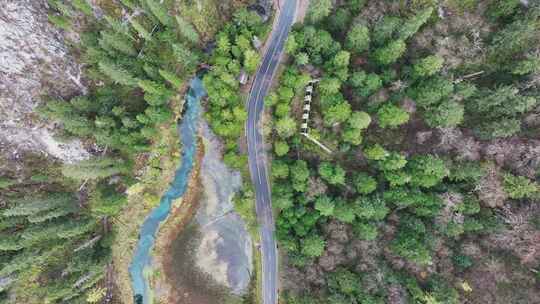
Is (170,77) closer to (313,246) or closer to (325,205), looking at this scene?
(325,205)

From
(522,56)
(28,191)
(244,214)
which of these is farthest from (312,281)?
(28,191)

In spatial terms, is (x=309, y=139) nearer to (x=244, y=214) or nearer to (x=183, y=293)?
(x=244, y=214)

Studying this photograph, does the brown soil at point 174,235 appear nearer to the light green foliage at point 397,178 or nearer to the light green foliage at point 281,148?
the light green foliage at point 281,148

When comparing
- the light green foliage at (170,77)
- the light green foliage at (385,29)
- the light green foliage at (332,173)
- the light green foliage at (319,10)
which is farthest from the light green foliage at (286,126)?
the light green foliage at (385,29)

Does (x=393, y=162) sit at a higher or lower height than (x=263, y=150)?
lower

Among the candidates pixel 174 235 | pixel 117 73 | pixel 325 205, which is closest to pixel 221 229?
Answer: pixel 174 235

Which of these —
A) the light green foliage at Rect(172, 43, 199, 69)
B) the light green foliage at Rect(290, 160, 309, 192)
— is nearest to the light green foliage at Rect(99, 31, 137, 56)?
the light green foliage at Rect(172, 43, 199, 69)
